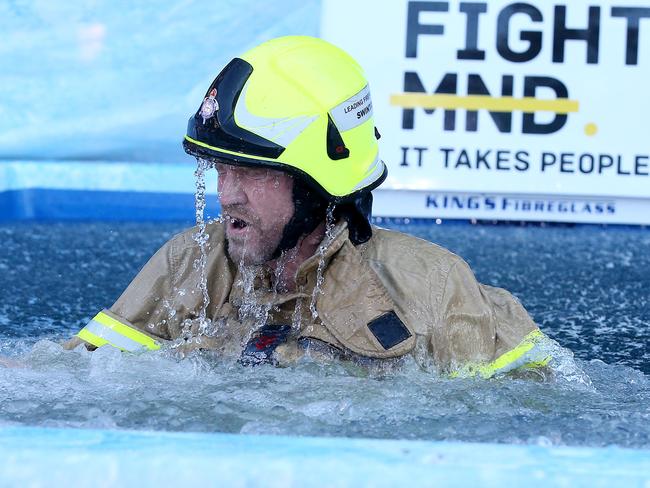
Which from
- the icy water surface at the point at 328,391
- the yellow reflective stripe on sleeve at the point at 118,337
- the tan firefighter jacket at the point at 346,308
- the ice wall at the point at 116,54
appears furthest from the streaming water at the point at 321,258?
the ice wall at the point at 116,54

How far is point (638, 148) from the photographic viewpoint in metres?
5.13

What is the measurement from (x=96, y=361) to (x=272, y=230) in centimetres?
49

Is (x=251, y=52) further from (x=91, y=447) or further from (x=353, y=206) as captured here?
(x=91, y=447)

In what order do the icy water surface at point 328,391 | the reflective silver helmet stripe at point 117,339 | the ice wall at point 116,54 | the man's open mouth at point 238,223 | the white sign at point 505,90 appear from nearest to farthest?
the icy water surface at point 328,391
the man's open mouth at point 238,223
the reflective silver helmet stripe at point 117,339
the white sign at point 505,90
the ice wall at point 116,54

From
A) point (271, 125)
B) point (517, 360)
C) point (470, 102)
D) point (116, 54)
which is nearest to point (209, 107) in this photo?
point (271, 125)

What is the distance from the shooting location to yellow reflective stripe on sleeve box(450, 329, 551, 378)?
280 centimetres

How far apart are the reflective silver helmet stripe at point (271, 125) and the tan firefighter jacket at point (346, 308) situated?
0.26m

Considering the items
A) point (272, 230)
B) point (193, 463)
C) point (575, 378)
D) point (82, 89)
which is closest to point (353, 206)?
point (272, 230)

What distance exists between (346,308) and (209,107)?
54 cm

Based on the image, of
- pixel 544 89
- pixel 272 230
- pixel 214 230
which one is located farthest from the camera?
pixel 544 89

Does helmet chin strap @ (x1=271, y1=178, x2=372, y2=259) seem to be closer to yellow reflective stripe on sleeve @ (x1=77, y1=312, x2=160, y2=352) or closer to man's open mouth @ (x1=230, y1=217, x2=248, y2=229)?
man's open mouth @ (x1=230, y1=217, x2=248, y2=229)

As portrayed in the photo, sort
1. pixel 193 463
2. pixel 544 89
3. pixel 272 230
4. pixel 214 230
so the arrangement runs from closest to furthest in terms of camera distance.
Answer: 1. pixel 193 463
2. pixel 272 230
3. pixel 214 230
4. pixel 544 89

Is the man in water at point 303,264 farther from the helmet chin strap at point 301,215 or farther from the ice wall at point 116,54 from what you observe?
the ice wall at point 116,54

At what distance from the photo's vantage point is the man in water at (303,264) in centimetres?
274
